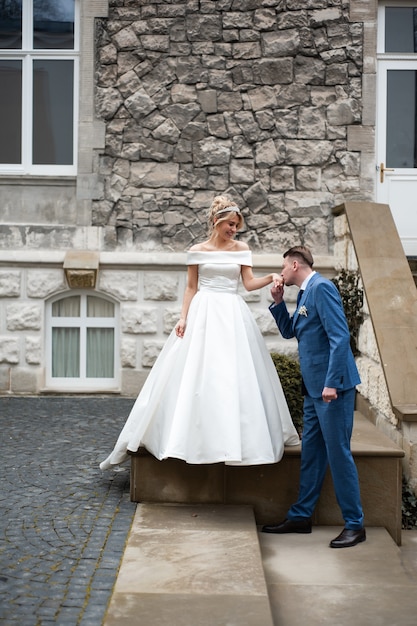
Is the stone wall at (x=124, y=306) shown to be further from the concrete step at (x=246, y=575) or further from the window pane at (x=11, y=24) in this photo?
the concrete step at (x=246, y=575)

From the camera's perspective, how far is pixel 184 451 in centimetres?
559

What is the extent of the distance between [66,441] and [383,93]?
5769 millimetres

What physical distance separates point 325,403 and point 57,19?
274 inches

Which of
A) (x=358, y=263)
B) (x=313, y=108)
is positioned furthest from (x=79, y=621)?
(x=313, y=108)

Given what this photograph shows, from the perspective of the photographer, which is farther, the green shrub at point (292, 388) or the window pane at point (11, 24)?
the window pane at point (11, 24)

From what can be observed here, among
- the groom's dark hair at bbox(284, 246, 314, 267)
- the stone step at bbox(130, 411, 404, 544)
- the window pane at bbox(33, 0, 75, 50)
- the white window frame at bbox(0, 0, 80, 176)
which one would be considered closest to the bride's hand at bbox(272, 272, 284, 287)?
the groom's dark hair at bbox(284, 246, 314, 267)

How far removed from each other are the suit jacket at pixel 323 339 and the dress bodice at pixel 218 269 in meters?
0.77

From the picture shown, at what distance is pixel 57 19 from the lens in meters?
10.4

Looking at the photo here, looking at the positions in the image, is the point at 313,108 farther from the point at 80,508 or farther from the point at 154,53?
the point at 80,508

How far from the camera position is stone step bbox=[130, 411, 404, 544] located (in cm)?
579

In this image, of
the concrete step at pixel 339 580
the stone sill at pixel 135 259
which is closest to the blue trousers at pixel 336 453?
the concrete step at pixel 339 580

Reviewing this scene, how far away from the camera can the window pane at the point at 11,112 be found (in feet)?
34.4

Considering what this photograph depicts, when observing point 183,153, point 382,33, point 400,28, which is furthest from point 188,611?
point 400,28

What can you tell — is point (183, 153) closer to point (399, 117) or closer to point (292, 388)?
point (399, 117)
